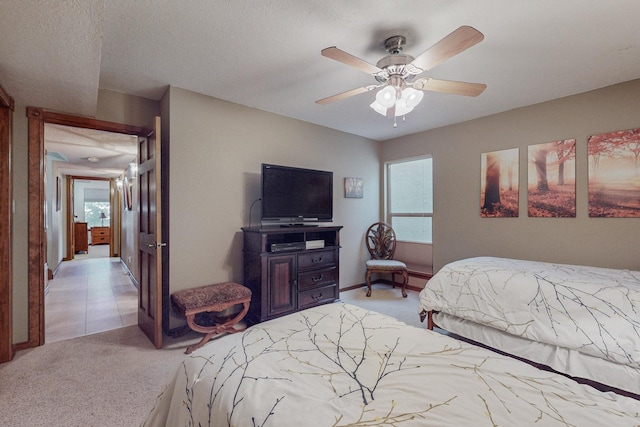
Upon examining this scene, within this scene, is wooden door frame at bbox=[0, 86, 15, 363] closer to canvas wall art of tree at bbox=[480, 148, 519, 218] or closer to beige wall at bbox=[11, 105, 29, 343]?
beige wall at bbox=[11, 105, 29, 343]

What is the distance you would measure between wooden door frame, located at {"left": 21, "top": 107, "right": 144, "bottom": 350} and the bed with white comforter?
363 centimetres

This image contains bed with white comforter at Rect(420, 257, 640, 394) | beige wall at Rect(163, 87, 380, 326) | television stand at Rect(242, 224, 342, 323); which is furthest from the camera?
television stand at Rect(242, 224, 342, 323)

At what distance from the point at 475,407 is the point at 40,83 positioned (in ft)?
10.8

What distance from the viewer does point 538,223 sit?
3.35m

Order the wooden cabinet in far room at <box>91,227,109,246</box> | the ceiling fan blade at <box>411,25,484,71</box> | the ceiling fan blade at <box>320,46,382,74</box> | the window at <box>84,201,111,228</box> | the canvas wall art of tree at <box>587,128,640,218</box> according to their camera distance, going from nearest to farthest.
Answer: the ceiling fan blade at <box>411,25,484,71</box>
the ceiling fan blade at <box>320,46,382,74</box>
the canvas wall art of tree at <box>587,128,640,218</box>
the wooden cabinet in far room at <box>91,227,109,246</box>
the window at <box>84,201,111,228</box>

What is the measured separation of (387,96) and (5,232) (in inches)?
131

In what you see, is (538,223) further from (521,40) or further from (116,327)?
(116,327)

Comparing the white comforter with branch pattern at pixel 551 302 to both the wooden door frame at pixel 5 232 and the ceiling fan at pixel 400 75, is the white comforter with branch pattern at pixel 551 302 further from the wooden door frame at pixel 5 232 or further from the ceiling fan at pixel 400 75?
the wooden door frame at pixel 5 232

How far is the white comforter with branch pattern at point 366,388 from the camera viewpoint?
0.83 m

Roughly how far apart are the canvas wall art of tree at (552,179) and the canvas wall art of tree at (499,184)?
164 mm

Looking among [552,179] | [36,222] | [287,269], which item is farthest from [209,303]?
[552,179]

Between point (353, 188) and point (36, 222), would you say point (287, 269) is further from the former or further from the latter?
point (36, 222)

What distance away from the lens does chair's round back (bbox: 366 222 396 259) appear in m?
4.75

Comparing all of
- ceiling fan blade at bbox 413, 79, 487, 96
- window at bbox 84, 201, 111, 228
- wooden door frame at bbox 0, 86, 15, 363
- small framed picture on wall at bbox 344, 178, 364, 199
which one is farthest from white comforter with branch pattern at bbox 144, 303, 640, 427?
window at bbox 84, 201, 111, 228
